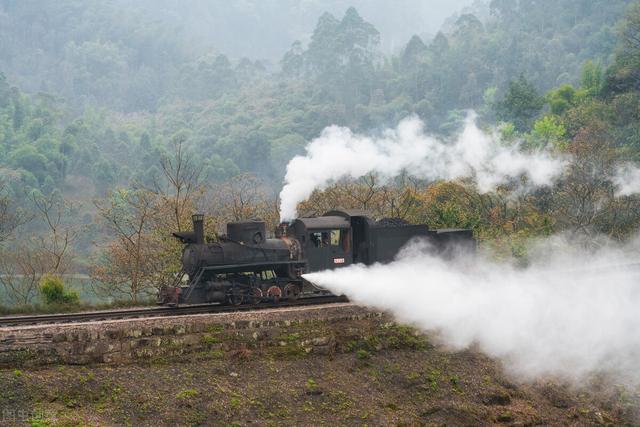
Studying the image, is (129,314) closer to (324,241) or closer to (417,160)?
(324,241)

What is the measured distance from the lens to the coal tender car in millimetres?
22547

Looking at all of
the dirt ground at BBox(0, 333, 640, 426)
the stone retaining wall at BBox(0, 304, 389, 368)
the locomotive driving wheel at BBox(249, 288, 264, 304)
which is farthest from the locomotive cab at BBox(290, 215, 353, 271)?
the dirt ground at BBox(0, 333, 640, 426)

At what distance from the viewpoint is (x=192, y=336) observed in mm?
18922

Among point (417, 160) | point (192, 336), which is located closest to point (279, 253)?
point (192, 336)

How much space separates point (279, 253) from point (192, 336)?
578 centimetres

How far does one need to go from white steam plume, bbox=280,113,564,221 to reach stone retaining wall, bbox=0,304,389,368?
309 inches

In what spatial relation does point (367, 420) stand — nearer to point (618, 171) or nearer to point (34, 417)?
point (34, 417)

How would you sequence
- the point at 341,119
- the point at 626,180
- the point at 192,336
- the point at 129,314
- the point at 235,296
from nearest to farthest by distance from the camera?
the point at 192,336 < the point at 129,314 < the point at 235,296 < the point at 626,180 < the point at 341,119

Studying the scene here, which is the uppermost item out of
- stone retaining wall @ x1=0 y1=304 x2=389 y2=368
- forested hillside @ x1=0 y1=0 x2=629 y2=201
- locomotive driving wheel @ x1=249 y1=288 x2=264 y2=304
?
forested hillside @ x1=0 y1=0 x2=629 y2=201

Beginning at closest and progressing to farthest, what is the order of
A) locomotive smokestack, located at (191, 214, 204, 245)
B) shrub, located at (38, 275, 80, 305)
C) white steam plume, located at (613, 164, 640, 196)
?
locomotive smokestack, located at (191, 214, 204, 245)
shrub, located at (38, 275, 80, 305)
white steam plume, located at (613, 164, 640, 196)

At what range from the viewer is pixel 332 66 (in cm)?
16512

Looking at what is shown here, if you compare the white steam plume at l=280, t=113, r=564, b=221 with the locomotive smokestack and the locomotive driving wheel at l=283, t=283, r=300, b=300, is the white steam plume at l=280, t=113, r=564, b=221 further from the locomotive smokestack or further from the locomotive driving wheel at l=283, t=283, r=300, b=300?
the locomotive smokestack

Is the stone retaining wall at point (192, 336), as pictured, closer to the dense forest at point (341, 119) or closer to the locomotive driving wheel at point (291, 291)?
the locomotive driving wheel at point (291, 291)

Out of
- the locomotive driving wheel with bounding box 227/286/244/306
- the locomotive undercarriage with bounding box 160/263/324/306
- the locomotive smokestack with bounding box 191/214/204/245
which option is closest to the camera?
the locomotive undercarriage with bounding box 160/263/324/306
